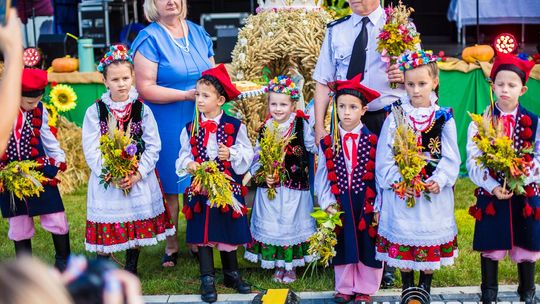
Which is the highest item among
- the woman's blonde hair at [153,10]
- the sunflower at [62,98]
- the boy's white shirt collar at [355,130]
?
the woman's blonde hair at [153,10]

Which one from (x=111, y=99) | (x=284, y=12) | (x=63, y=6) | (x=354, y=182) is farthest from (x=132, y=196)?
(x=63, y=6)

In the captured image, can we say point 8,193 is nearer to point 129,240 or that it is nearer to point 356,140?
point 129,240

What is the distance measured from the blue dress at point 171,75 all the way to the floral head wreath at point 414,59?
1.58 metres

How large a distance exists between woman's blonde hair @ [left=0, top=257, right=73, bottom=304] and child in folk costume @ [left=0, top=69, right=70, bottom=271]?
3.67m

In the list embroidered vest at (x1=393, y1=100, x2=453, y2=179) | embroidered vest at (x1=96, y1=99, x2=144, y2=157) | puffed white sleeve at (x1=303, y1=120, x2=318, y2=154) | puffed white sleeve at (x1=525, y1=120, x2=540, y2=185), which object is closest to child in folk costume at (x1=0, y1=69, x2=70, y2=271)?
embroidered vest at (x1=96, y1=99, x2=144, y2=157)

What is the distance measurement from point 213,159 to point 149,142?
0.49 metres

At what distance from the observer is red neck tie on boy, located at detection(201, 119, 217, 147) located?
4883mm

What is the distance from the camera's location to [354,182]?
15.3 ft

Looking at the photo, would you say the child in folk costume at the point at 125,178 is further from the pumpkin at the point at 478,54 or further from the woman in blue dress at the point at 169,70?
the pumpkin at the point at 478,54

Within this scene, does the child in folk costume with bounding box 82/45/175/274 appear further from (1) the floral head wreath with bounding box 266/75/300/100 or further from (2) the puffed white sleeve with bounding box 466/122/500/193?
(2) the puffed white sleeve with bounding box 466/122/500/193

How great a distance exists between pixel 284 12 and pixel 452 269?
2.40m

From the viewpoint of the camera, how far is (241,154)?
489cm

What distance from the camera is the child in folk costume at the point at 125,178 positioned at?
4992mm

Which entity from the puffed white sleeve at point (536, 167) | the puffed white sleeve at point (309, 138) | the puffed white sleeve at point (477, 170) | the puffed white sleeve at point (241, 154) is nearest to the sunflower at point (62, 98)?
the puffed white sleeve at point (241, 154)
